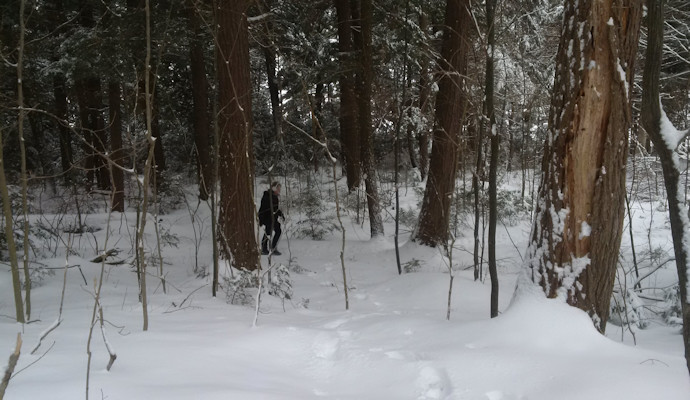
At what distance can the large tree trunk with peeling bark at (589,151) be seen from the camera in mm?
3311

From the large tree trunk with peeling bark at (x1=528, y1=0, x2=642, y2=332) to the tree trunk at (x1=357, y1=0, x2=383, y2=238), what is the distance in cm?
638

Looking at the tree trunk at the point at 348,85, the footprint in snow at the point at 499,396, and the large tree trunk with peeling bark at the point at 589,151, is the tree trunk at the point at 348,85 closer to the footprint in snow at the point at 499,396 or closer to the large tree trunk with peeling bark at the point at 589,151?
the large tree trunk with peeling bark at the point at 589,151

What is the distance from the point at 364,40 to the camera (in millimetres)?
9992

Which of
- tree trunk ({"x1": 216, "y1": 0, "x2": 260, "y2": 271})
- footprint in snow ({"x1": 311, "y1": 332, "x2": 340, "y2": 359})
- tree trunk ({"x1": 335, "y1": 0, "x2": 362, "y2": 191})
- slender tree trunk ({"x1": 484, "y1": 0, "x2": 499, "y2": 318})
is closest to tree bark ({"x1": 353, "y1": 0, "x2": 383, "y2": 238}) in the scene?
tree trunk ({"x1": 335, "y1": 0, "x2": 362, "y2": 191})

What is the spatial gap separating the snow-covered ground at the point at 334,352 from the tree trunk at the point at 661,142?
0.83 metres

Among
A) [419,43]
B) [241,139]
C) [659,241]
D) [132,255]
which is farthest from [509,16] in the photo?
[132,255]

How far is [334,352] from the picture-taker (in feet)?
13.0

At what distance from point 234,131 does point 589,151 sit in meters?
4.70

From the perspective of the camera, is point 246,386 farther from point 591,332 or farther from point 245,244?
point 245,244

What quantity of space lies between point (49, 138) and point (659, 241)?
22.5 metres

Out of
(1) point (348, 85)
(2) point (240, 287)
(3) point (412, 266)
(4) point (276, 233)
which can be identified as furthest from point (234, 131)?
(1) point (348, 85)

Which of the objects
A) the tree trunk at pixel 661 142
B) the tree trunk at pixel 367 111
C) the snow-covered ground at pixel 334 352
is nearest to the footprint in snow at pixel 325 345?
the snow-covered ground at pixel 334 352

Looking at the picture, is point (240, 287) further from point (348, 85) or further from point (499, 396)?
point (348, 85)

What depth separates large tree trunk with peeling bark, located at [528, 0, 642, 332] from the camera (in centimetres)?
331
